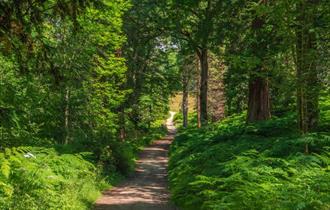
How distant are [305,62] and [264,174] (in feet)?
10.8

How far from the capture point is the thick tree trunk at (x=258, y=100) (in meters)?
17.5

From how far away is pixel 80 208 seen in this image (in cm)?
1165

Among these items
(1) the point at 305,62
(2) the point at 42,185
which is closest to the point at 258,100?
(1) the point at 305,62

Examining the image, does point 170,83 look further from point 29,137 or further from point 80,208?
point 80,208

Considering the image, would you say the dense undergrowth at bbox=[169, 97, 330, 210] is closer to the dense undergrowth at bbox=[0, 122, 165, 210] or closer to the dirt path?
the dirt path

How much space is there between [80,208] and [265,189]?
5479mm

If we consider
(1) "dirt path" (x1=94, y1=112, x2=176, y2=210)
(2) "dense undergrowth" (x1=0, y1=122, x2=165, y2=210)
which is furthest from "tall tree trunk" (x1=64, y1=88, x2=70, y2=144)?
(1) "dirt path" (x1=94, y1=112, x2=176, y2=210)

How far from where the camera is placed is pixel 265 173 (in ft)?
29.9

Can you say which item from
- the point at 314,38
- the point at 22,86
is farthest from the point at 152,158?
the point at 314,38

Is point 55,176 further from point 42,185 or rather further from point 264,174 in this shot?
point 264,174

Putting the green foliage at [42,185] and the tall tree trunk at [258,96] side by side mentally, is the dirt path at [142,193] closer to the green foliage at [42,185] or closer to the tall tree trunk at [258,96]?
the green foliage at [42,185]

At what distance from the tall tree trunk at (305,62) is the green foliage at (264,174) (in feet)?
2.60

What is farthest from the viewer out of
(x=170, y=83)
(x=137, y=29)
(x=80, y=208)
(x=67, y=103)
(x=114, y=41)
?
(x=170, y=83)

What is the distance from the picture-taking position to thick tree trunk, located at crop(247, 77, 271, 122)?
1745cm
